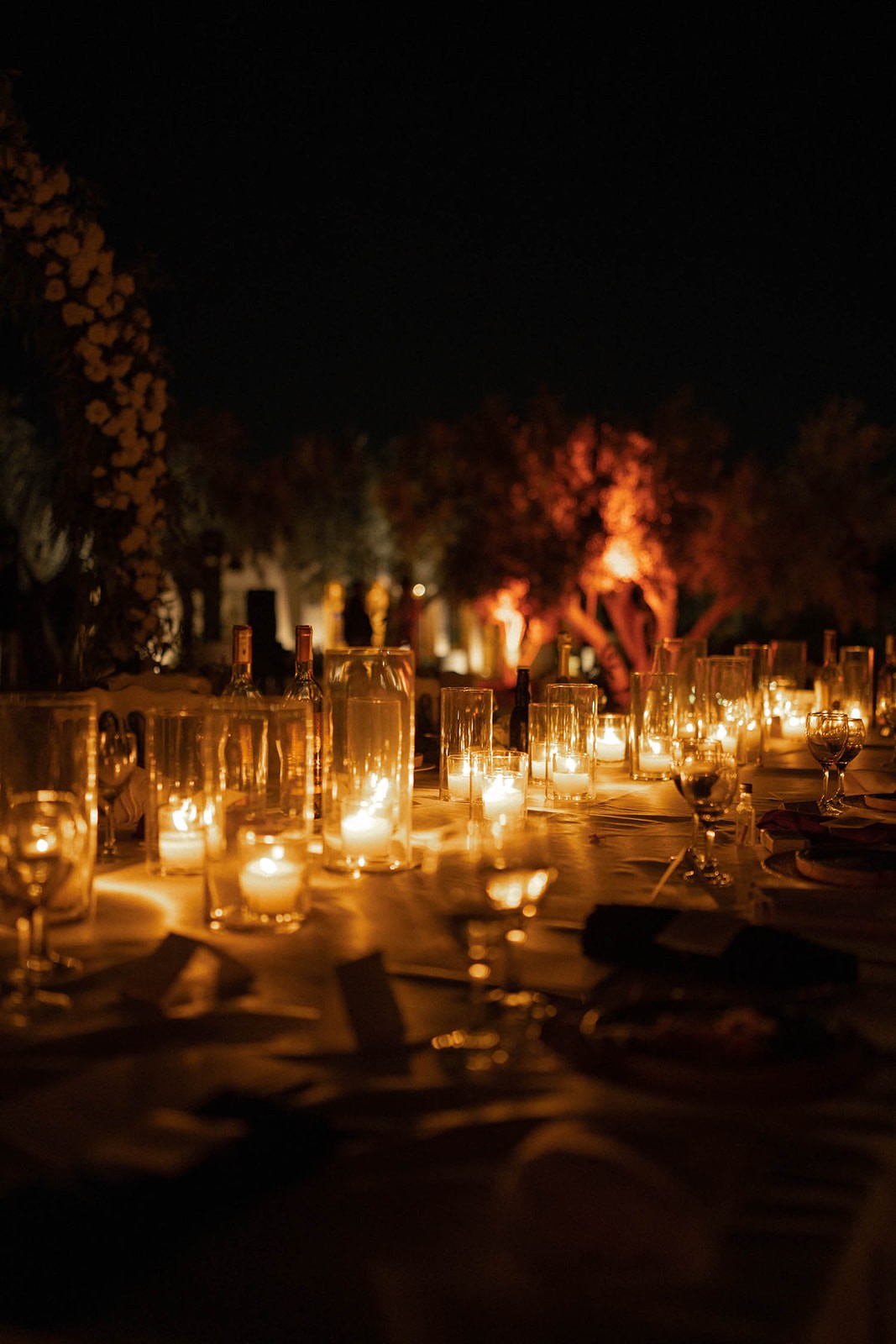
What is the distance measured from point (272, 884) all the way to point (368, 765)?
1.29 ft

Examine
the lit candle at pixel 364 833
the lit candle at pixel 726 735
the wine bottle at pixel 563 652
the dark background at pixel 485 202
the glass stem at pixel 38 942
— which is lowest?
the glass stem at pixel 38 942

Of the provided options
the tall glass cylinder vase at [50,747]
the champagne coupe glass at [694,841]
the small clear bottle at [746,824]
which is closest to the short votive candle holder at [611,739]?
the small clear bottle at [746,824]

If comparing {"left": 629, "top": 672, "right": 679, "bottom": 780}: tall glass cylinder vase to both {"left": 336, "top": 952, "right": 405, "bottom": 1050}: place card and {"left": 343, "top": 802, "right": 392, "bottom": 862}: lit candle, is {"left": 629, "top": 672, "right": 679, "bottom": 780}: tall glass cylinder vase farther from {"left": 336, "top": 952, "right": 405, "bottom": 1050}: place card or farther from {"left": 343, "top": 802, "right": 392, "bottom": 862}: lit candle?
{"left": 336, "top": 952, "right": 405, "bottom": 1050}: place card

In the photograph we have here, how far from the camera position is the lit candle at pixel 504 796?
2.26 m

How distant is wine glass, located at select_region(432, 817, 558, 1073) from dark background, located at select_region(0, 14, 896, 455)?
3.50 metres

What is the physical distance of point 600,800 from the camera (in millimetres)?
2709

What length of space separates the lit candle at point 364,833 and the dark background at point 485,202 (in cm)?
292

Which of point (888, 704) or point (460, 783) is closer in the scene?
point (460, 783)

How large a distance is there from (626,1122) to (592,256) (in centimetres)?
2966

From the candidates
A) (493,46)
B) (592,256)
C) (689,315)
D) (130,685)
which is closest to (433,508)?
(592,256)

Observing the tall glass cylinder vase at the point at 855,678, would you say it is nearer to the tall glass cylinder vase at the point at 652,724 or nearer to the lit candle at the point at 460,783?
the tall glass cylinder vase at the point at 652,724

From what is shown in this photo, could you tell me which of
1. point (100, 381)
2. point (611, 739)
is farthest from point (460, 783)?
point (100, 381)

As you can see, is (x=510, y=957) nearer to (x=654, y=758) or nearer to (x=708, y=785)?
(x=708, y=785)

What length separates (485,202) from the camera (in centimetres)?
2167
